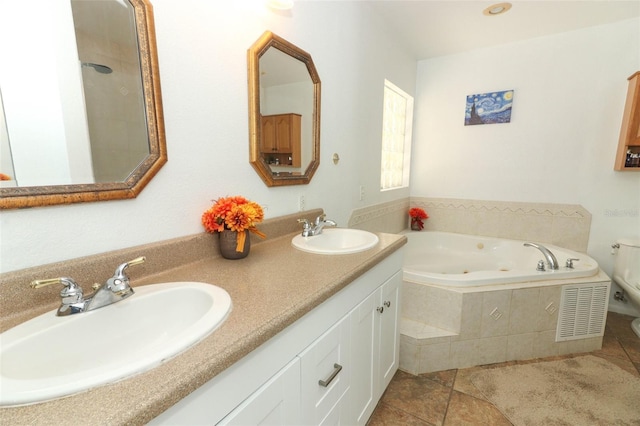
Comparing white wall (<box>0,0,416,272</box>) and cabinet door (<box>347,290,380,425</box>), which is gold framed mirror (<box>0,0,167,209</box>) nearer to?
white wall (<box>0,0,416,272</box>)

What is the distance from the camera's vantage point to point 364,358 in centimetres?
122

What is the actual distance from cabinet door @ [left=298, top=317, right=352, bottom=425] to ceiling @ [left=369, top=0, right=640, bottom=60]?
219 cm

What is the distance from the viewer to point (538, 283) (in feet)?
6.11

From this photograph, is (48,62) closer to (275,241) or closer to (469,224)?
(275,241)

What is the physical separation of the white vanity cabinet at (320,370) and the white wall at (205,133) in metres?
0.57

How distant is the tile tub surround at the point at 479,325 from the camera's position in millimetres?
1753

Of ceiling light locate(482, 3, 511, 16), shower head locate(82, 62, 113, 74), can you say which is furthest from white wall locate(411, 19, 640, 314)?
shower head locate(82, 62, 113, 74)

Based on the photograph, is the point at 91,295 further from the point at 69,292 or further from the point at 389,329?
the point at 389,329

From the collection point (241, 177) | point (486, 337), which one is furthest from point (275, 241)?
point (486, 337)

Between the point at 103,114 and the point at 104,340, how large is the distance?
0.63 m

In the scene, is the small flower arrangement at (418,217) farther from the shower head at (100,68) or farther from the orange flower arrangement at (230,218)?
the shower head at (100,68)

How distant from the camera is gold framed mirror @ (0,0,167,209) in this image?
0.71 meters

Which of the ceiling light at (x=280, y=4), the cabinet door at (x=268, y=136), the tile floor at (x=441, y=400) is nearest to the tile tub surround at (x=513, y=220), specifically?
the tile floor at (x=441, y=400)

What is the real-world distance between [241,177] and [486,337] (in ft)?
5.80
